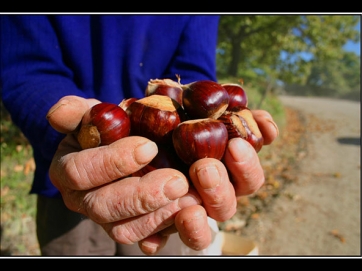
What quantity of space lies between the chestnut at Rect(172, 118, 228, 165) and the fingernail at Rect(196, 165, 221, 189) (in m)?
0.09

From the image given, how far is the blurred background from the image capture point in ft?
10.3

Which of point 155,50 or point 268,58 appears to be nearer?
point 155,50

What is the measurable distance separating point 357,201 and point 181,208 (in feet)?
15.6

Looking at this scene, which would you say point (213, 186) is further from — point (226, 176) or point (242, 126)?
point (242, 126)

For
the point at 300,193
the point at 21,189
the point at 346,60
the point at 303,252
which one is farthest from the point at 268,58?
the point at 346,60

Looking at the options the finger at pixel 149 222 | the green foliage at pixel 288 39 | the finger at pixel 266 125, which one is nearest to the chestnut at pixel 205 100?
the finger at pixel 266 125

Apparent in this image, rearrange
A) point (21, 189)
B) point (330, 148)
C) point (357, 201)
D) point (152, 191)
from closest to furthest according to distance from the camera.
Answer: point (152, 191) → point (21, 189) → point (357, 201) → point (330, 148)

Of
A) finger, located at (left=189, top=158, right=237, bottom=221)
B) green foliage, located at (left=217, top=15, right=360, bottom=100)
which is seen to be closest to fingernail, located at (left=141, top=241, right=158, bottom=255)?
finger, located at (left=189, top=158, right=237, bottom=221)

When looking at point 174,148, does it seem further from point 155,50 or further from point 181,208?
point 155,50

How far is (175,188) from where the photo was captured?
120 cm

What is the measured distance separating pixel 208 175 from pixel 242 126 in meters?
0.33

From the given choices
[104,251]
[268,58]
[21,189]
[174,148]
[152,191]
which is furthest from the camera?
[268,58]

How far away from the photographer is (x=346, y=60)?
47250mm

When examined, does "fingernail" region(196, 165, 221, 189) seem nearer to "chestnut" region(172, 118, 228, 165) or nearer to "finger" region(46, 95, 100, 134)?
"chestnut" region(172, 118, 228, 165)
